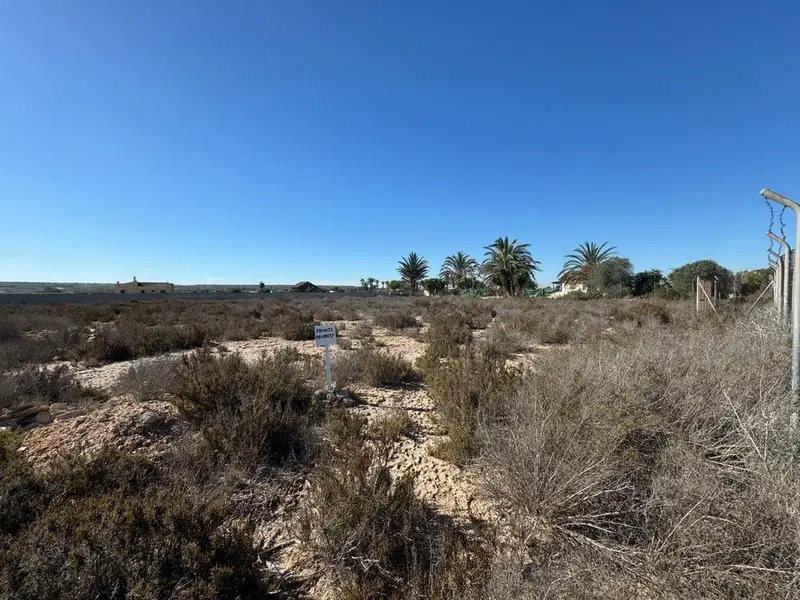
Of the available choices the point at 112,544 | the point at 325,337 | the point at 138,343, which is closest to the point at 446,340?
the point at 325,337

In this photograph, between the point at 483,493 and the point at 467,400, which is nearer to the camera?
the point at 483,493

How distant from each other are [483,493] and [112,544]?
252 centimetres

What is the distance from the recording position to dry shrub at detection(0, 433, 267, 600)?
1636 millimetres

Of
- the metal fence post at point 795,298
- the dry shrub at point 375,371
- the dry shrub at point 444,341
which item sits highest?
the metal fence post at point 795,298

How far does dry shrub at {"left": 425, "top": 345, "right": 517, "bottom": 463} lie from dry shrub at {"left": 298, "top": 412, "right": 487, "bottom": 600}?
885 millimetres

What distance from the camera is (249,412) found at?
383 cm

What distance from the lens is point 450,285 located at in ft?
214

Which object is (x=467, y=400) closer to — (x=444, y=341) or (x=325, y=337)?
(x=325, y=337)

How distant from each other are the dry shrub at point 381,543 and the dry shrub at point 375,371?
3.74 m

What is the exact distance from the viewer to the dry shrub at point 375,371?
6555 mm

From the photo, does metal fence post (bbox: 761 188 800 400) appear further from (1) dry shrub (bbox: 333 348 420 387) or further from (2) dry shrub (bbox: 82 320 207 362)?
(2) dry shrub (bbox: 82 320 207 362)

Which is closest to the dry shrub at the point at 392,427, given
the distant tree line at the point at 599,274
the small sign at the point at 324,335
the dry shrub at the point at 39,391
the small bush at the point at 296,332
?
the small sign at the point at 324,335

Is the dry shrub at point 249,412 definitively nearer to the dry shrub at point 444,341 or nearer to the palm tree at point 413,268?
the dry shrub at point 444,341

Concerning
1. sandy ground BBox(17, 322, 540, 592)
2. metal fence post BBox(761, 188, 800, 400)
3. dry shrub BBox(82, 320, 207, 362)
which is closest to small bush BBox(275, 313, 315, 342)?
dry shrub BBox(82, 320, 207, 362)
